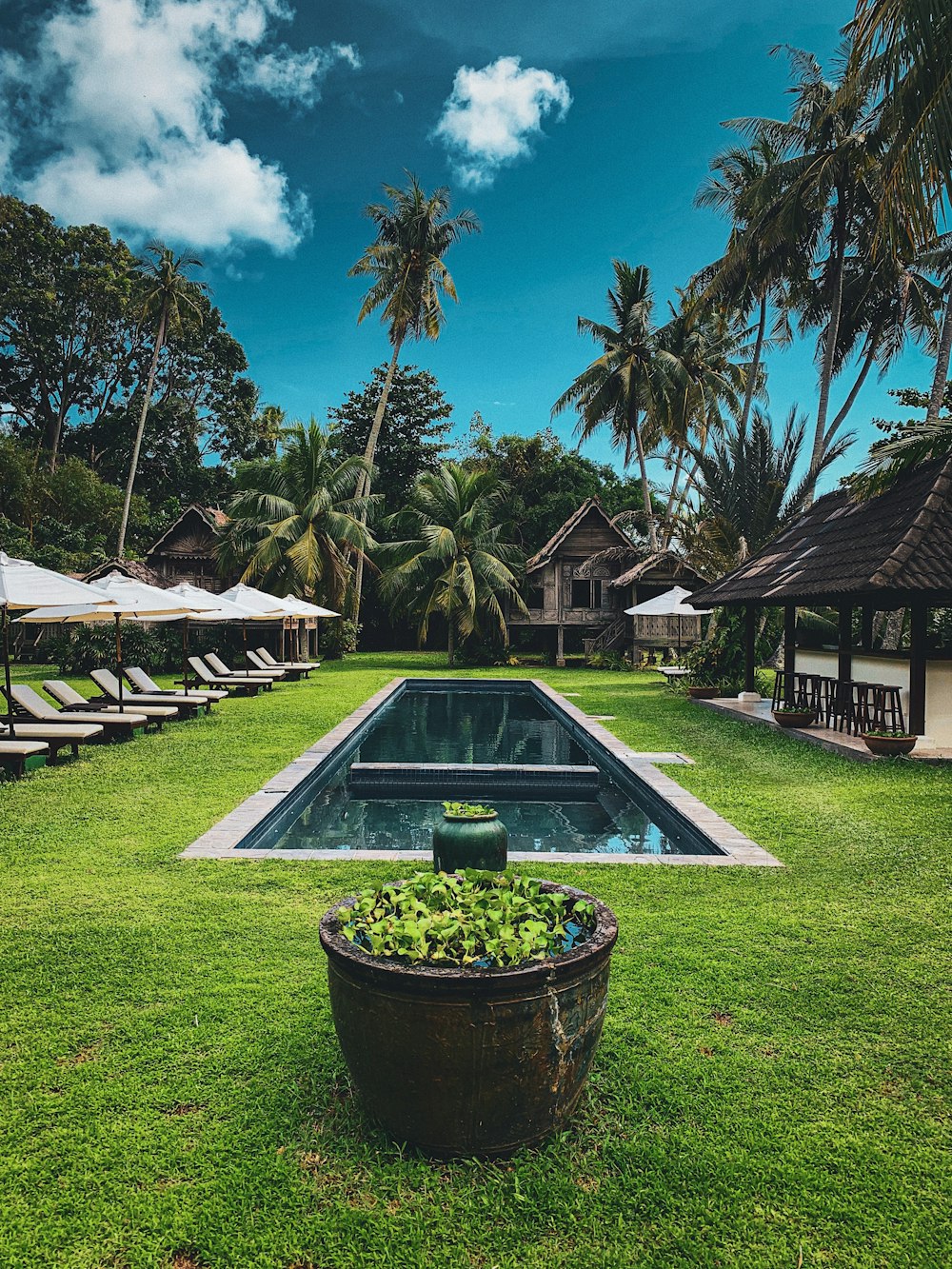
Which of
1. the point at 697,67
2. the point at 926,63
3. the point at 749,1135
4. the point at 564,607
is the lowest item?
the point at 749,1135

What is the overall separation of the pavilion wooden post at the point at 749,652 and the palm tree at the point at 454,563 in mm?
9817

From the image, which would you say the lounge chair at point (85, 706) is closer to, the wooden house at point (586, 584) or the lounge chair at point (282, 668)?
the lounge chair at point (282, 668)

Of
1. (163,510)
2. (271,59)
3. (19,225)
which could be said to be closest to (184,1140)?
(271,59)

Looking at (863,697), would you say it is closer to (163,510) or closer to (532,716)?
(532,716)

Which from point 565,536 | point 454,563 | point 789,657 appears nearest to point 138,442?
point 454,563

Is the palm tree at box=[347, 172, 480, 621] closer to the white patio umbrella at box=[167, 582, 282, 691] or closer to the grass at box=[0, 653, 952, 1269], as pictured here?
the white patio umbrella at box=[167, 582, 282, 691]

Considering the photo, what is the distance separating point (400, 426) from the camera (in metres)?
34.1

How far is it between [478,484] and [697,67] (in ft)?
39.2

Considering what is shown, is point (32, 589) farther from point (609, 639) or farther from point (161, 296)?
point (161, 296)

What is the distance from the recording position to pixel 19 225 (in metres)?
31.7

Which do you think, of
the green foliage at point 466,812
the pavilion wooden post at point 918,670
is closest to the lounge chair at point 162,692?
the green foliage at point 466,812

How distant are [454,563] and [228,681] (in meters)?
9.38

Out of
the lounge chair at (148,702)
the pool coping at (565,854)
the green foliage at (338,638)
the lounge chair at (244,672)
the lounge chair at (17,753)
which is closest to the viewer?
the pool coping at (565,854)

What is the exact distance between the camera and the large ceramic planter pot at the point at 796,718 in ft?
38.2
